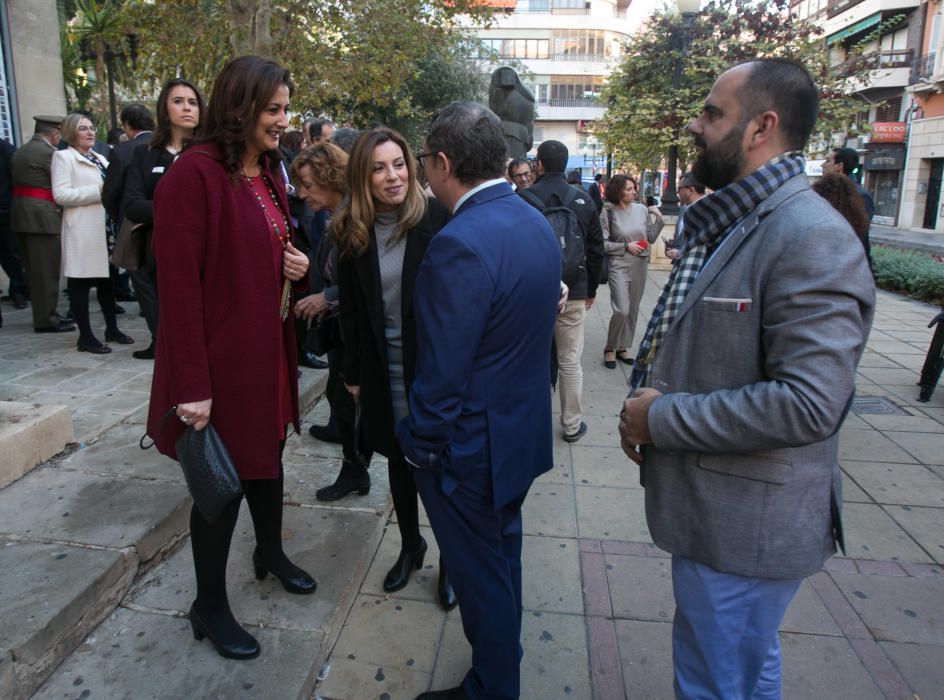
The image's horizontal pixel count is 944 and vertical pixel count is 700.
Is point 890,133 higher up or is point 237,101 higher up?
point 890,133

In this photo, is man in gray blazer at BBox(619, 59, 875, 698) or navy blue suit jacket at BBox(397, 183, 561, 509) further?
navy blue suit jacket at BBox(397, 183, 561, 509)

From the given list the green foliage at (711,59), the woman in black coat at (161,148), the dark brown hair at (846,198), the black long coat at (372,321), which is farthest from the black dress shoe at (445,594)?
the green foliage at (711,59)

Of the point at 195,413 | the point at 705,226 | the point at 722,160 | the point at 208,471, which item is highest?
the point at 722,160

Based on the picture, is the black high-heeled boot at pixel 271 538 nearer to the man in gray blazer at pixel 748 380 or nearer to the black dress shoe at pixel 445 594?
→ the black dress shoe at pixel 445 594

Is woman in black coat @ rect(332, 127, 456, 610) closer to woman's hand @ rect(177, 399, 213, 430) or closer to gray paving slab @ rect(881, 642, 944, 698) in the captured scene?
woman's hand @ rect(177, 399, 213, 430)

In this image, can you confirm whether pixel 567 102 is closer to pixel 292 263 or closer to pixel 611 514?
pixel 611 514

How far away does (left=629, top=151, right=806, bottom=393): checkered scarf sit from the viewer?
1518mm

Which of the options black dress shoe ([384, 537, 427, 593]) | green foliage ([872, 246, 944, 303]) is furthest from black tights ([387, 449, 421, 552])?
green foliage ([872, 246, 944, 303])

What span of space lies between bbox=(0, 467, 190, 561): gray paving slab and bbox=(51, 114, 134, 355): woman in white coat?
247 cm

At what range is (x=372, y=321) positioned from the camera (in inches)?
103

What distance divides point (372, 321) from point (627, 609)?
68.2 inches

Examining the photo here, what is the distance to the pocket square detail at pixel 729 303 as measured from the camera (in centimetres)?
147

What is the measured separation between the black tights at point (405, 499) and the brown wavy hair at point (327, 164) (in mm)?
1439

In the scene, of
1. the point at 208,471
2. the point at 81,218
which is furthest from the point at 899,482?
the point at 81,218
